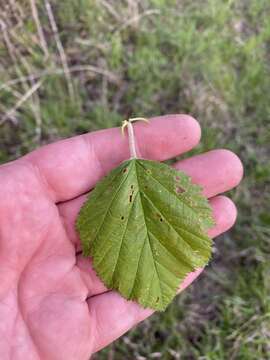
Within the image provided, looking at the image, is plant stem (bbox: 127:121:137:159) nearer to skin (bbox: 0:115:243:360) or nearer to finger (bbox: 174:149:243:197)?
skin (bbox: 0:115:243:360)

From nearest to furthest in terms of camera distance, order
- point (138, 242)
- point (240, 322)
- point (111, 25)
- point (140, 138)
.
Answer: point (138, 242)
point (140, 138)
point (240, 322)
point (111, 25)

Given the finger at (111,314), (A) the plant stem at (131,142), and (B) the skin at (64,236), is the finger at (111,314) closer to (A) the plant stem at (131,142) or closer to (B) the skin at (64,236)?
(B) the skin at (64,236)

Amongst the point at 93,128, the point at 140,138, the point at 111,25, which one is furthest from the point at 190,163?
the point at 111,25

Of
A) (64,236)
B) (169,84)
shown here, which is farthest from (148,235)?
(169,84)

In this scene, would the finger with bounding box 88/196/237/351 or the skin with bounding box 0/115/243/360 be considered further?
the finger with bounding box 88/196/237/351

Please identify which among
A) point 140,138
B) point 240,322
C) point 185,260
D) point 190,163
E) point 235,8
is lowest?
point 240,322

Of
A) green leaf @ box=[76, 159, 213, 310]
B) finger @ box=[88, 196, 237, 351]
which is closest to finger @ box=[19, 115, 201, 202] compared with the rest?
green leaf @ box=[76, 159, 213, 310]

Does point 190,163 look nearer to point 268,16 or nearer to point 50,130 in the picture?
point 50,130

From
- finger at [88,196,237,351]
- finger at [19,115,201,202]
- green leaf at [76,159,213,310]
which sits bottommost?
finger at [88,196,237,351]
